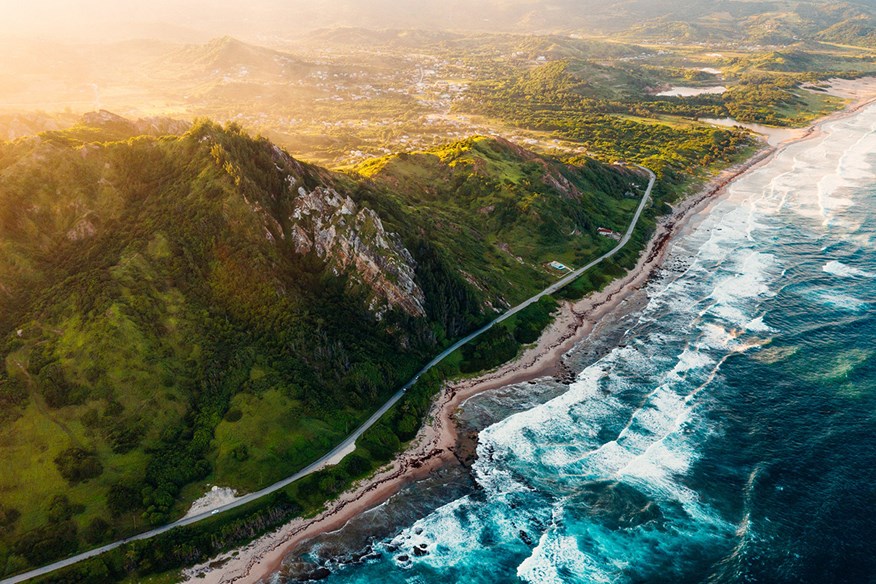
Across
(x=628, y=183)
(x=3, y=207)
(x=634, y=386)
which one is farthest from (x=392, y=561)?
(x=628, y=183)

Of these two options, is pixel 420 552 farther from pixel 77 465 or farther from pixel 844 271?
pixel 844 271

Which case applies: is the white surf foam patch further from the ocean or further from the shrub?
the shrub

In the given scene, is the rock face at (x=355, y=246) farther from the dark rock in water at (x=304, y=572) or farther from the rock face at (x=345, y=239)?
the dark rock in water at (x=304, y=572)

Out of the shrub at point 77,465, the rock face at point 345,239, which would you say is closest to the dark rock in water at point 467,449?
the rock face at point 345,239

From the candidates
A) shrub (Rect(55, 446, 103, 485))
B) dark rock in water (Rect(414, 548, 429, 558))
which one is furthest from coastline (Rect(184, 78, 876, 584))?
shrub (Rect(55, 446, 103, 485))

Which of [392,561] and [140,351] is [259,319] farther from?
[392,561]
